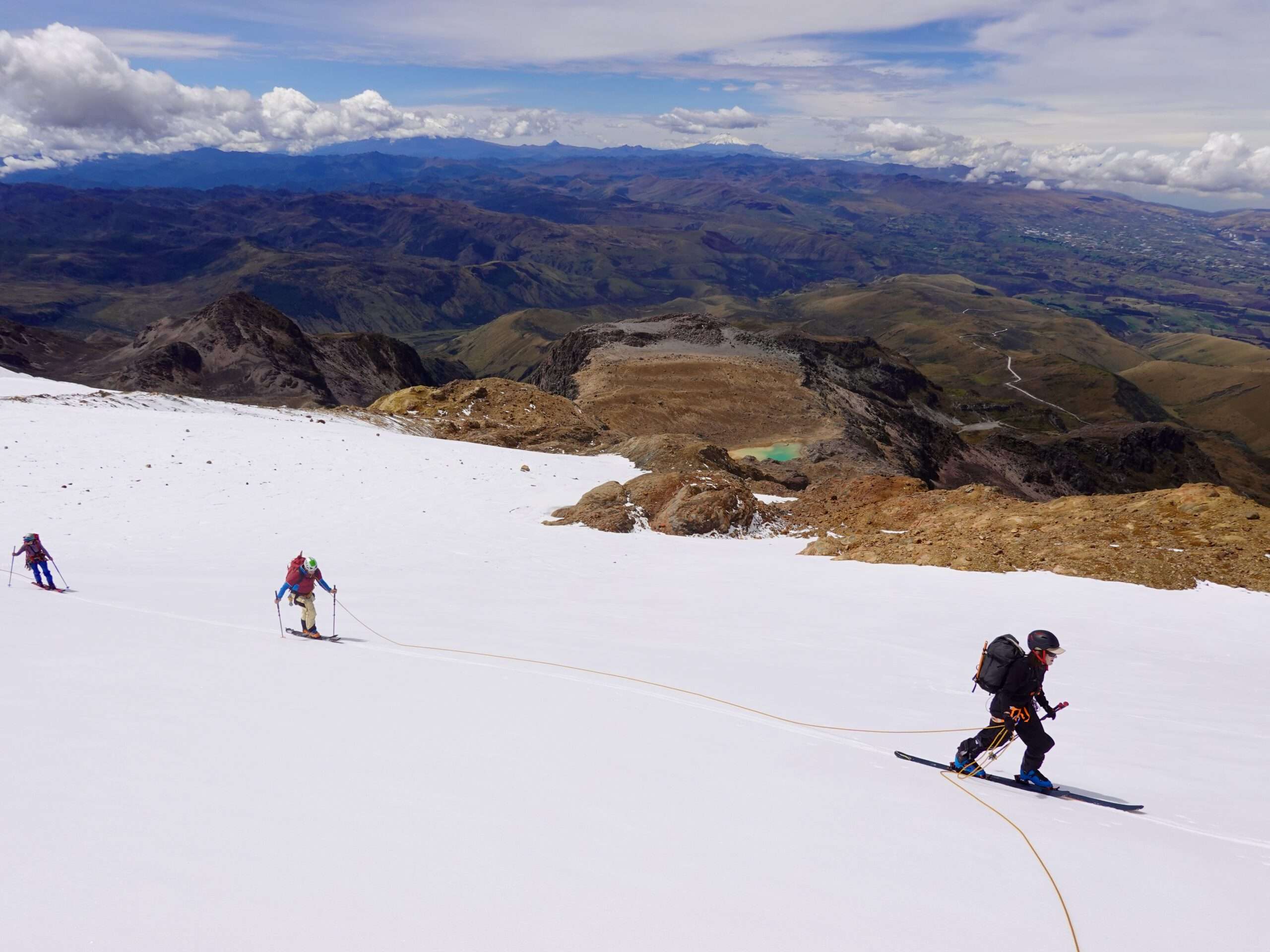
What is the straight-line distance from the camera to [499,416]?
1943 inches

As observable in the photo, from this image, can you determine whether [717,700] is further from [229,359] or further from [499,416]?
[229,359]

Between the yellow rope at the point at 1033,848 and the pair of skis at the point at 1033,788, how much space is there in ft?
0.60

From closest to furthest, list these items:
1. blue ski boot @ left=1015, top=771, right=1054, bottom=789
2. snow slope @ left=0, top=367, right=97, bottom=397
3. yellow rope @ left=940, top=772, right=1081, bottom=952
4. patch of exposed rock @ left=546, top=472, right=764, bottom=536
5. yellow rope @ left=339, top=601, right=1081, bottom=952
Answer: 1. yellow rope @ left=940, top=772, right=1081, bottom=952
2. yellow rope @ left=339, top=601, right=1081, bottom=952
3. blue ski boot @ left=1015, top=771, right=1054, bottom=789
4. patch of exposed rock @ left=546, top=472, right=764, bottom=536
5. snow slope @ left=0, top=367, right=97, bottom=397

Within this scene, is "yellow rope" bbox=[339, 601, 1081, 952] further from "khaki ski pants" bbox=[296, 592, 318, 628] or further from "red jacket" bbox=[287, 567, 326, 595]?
"red jacket" bbox=[287, 567, 326, 595]

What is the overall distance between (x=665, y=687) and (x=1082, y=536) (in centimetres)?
1513

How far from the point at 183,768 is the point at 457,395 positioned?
47.6 metres

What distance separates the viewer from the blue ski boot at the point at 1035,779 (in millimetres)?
8086

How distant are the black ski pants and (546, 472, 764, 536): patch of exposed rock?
15.6 metres

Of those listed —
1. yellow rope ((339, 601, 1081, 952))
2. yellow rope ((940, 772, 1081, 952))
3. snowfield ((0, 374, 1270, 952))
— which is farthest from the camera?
yellow rope ((339, 601, 1081, 952))

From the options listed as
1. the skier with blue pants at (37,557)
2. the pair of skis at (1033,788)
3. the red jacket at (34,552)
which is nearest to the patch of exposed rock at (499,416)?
the skier with blue pants at (37,557)

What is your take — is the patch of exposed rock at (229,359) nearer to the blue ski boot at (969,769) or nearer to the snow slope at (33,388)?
the snow slope at (33,388)

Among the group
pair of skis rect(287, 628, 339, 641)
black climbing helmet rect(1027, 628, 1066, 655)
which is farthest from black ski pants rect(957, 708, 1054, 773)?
pair of skis rect(287, 628, 339, 641)

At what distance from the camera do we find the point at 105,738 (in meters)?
5.80

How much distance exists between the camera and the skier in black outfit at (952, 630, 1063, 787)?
8.22m
